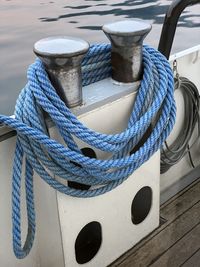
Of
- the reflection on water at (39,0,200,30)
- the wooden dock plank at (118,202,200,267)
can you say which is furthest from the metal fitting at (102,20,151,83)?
the reflection on water at (39,0,200,30)

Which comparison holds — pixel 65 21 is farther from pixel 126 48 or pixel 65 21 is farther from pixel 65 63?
pixel 65 63

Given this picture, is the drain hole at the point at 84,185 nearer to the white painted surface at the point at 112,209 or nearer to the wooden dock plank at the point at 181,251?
the white painted surface at the point at 112,209

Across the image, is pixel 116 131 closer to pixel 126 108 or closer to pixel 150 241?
pixel 126 108

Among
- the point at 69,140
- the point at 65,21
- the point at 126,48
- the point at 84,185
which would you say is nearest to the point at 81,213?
the point at 84,185

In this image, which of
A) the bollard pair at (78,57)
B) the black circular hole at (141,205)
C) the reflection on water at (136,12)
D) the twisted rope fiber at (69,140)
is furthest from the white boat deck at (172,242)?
the reflection on water at (136,12)

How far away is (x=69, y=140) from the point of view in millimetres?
1308

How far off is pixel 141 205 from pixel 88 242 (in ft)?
0.95

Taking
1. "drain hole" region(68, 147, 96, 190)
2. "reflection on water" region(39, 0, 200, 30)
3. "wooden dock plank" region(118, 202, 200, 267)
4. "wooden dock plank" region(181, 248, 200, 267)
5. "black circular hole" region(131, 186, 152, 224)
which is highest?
"drain hole" region(68, 147, 96, 190)

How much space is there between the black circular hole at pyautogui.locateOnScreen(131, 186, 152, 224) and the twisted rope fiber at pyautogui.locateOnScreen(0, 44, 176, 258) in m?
0.26

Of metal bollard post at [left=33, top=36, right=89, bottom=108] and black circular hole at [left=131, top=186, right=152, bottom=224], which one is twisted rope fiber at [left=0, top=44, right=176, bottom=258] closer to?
metal bollard post at [left=33, top=36, right=89, bottom=108]

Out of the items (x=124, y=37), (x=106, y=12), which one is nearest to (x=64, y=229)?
(x=124, y=37)

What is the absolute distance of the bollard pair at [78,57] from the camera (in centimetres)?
127

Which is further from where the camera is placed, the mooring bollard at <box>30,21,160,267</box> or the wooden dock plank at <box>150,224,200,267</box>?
the wooden dock plank at <box>150,224,200,267</box>

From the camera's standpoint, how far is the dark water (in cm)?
451
